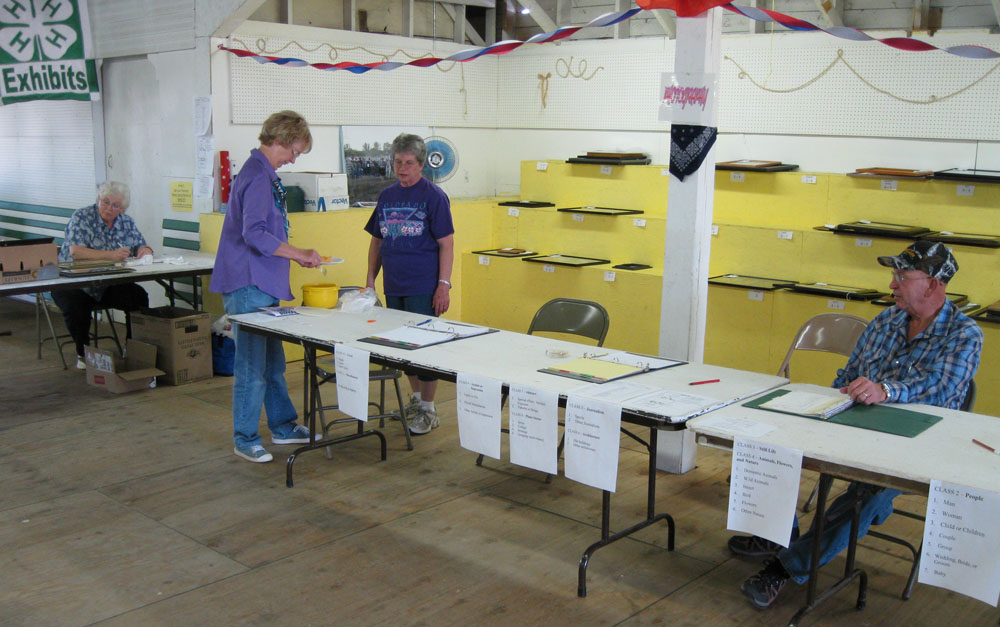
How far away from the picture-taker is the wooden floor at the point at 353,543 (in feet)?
11.1

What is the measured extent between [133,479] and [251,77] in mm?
3534

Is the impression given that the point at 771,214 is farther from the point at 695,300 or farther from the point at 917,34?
the point at 695,300

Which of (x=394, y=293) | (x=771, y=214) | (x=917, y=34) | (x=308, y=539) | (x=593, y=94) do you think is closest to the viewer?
(x=308, y=539)

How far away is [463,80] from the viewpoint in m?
8.57

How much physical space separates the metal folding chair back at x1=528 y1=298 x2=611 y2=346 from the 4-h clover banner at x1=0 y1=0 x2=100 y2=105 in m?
4.92

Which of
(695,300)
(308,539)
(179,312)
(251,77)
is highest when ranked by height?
(251,77)

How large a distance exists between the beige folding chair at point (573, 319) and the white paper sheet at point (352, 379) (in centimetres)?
87

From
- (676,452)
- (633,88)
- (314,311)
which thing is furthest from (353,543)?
(633,88)

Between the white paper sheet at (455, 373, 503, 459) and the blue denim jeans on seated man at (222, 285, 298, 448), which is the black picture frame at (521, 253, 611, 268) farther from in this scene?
the white paper sheet at (455, 373, 503, 459)

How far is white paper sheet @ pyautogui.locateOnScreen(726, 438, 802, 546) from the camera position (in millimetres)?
2807

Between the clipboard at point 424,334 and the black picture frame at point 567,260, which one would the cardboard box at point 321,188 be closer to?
the black picture frame at point 567,260

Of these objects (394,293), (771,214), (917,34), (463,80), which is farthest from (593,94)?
(394,293)

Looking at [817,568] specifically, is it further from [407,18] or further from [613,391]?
[407,18]

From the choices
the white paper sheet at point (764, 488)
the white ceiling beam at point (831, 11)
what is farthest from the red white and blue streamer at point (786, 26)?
the white paper sheet at point (764, 488)
